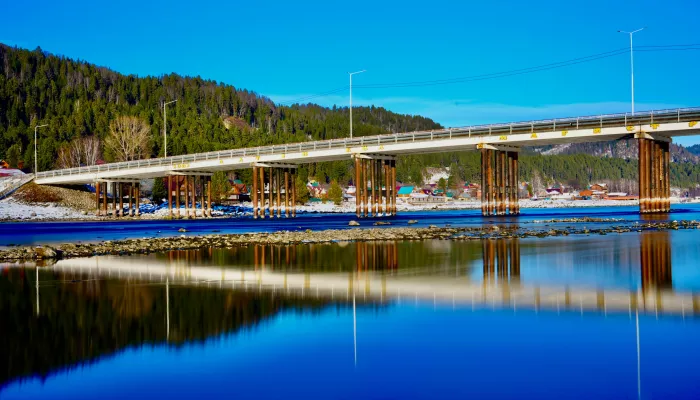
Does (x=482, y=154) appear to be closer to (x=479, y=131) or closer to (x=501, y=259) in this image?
(x=479, y=131)

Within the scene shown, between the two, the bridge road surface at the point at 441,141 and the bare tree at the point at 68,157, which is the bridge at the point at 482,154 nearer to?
the bridge road surface at the point at 441,141

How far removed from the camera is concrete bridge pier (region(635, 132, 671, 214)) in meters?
58.6

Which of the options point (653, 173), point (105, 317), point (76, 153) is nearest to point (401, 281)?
point (105, 317)

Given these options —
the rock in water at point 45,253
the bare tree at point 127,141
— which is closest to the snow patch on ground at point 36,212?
the bare tree at point 127,141

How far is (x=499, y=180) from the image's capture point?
68.8m

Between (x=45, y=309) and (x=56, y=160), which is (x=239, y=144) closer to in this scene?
(x=56, y=160)

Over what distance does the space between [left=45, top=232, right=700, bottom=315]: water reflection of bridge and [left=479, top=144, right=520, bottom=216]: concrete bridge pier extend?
4165cm

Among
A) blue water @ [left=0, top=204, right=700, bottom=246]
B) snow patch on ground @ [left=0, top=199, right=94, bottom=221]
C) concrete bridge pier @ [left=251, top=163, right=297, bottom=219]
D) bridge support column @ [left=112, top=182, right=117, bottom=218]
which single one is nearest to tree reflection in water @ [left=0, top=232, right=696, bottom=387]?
blue water @ [left=0, top=204, right=700, bottom=246]

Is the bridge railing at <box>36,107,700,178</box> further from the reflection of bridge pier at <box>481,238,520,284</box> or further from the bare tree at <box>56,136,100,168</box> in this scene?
the bare tree at <box>56,136,100,168</box>

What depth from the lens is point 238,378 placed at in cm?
812

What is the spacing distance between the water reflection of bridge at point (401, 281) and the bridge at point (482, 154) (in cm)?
3606

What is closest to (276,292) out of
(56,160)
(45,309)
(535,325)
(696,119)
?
(45,309)

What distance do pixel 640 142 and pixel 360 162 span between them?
29.2 m

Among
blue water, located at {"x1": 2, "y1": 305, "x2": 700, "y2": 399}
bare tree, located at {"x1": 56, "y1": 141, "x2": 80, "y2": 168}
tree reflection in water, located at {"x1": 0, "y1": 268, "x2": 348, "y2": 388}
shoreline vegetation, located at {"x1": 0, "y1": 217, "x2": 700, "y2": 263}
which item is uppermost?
bare tree, located at {"x1": 56, "y1": 141, "x2": 80, "y2": 168}
